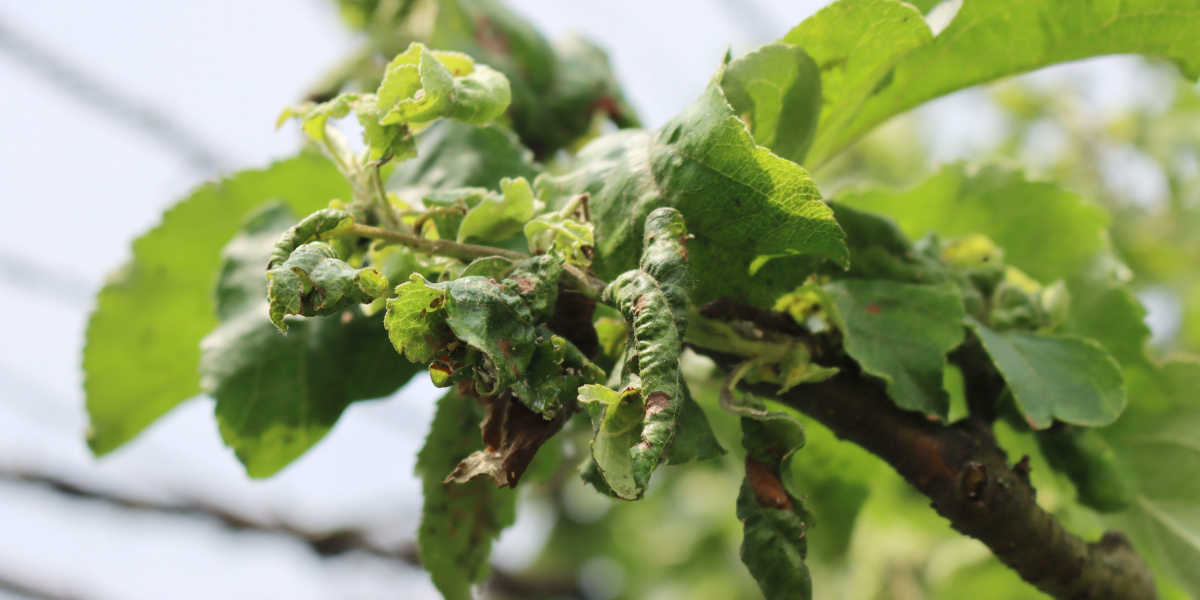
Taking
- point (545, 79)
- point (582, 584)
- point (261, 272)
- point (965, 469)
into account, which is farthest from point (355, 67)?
point (582, 584)

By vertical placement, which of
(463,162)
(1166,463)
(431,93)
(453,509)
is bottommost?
(1166,463)

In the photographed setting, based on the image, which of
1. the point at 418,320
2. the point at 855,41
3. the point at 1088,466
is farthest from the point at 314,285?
the point at 1088,466

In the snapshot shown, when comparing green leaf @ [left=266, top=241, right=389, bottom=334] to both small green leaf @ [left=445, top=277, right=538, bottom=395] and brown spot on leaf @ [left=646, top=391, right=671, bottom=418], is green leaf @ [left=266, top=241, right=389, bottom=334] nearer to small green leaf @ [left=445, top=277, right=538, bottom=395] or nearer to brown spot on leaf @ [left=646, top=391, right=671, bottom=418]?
small green leaf @ [left=445, top=277, right=538, bottom=395]

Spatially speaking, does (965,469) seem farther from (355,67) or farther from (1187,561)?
(355,67)

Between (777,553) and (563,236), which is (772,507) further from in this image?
(563,236)

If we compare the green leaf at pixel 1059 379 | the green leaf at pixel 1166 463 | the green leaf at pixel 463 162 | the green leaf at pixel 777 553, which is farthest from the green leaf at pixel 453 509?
the green leaf at pixel 1166 463

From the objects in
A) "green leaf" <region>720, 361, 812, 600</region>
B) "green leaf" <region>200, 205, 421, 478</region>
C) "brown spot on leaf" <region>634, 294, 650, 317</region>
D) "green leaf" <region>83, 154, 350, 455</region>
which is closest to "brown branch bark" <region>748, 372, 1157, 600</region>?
"green leaf" <region>720, 361, 812, 600</region>
